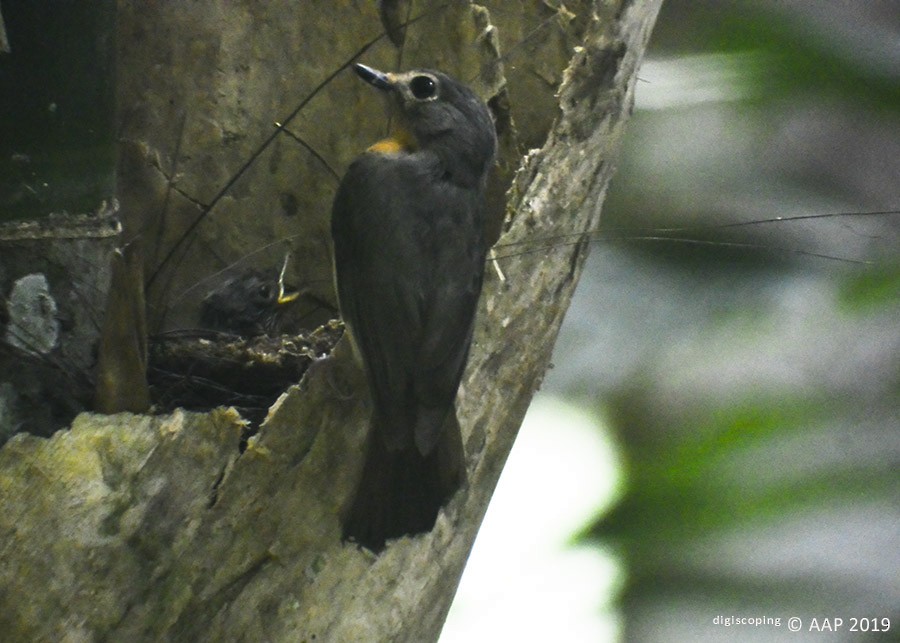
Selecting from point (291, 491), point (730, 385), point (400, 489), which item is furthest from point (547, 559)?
point (291, 491)

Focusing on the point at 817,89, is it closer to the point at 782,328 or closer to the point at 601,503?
the point at 782,328

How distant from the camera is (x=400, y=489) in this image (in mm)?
3014

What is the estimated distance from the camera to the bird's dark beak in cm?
349

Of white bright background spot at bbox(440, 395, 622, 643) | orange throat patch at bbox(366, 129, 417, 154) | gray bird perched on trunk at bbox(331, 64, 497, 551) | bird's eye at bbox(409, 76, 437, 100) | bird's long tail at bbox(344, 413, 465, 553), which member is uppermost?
bird's eye at bbox(409, 76, 437, 100)

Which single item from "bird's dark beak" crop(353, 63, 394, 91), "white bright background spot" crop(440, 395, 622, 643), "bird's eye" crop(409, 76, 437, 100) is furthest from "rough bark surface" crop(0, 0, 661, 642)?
"white bright background spot" crop(440, 395, 622, 643)

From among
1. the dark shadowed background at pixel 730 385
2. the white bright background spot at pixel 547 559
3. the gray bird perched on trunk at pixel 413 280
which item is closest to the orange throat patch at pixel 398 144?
the gray bird perched on trunk at pixel 413 280

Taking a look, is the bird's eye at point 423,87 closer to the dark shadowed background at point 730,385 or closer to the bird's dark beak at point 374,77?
the bird's dark beak at point 374,77

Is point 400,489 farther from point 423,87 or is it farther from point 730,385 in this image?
point 730,385

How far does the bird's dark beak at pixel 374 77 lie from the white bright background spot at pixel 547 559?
2289mm

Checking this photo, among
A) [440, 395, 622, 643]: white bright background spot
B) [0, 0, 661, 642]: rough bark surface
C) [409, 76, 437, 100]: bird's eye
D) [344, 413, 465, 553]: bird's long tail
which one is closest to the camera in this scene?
[0, 0, 661, 642]: rough bark surface

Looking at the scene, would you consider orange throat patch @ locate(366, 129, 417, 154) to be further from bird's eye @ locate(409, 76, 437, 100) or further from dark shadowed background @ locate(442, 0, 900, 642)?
dark shadowed background @ locate(442, 0, 900, 642)

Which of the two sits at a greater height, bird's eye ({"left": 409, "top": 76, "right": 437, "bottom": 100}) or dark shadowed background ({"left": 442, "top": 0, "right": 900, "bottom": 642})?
bird's eye ({"left": 409, "top": 76, "right": 437, "bottom": 100})

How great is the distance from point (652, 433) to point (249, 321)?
2201 mm

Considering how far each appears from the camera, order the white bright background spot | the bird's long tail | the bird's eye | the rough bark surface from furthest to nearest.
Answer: the white bright background spot
the bird's eye
the bird's long tail
the rough bark surface
